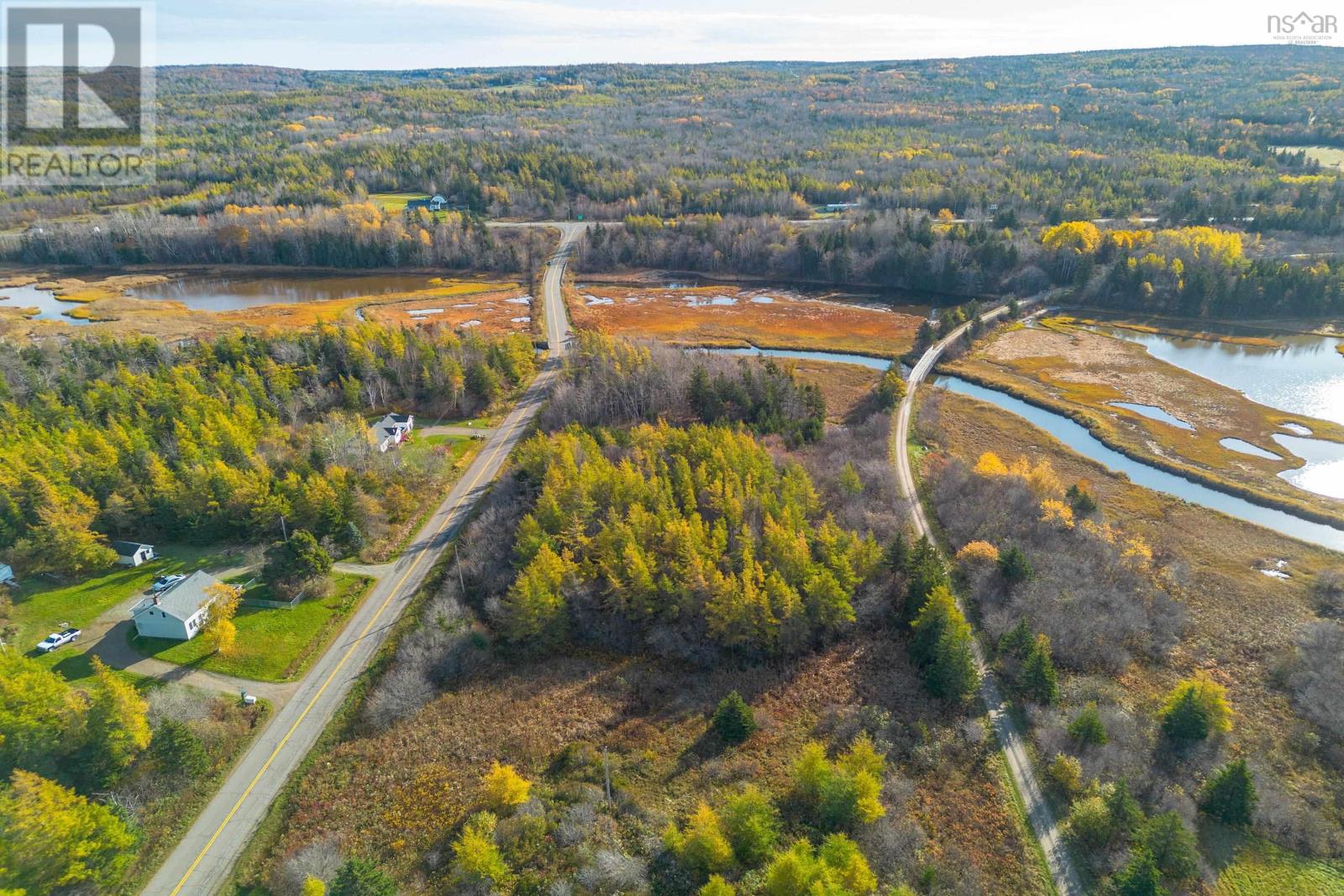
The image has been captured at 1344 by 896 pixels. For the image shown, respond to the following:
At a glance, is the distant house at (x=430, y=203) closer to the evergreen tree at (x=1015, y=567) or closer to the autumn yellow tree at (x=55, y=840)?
the autumn yellow tree at (x=55, y=840)

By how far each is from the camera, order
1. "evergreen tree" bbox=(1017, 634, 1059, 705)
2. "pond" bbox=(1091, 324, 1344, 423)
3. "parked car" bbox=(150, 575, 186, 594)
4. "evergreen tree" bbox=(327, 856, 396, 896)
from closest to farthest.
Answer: "evergreen tree" bbox=(327, 856, 396, 896) < "evergreen tree" bbox=(1017, 634, 1059, 705) < "parked car" bbox=(150, 575, 186, 594) < "pond" bbox=(1091, 324, 1344, 423)

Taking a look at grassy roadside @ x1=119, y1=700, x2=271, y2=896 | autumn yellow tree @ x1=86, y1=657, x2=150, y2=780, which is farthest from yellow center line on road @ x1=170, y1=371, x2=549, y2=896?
autumn yellow tree @ x1=86, y1=657, x2=150, y2=780

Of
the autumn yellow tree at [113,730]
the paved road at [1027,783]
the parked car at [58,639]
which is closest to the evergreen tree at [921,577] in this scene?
the paved road at [1027,783]

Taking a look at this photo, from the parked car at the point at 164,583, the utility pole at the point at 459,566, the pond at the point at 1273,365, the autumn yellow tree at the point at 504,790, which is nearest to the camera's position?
the autumn yellow tree at the point at 504,790

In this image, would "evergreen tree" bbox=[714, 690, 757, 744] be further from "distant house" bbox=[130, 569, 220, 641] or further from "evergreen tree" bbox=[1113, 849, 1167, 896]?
"distant house" bbox=[130, 569, 220, 641]

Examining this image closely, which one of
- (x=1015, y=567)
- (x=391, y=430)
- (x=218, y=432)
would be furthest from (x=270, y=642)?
(x=1015, y=567)

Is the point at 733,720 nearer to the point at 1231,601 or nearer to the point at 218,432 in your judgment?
the point at 1231,601
